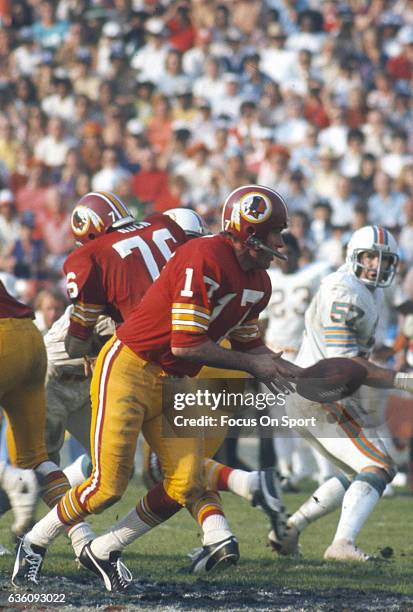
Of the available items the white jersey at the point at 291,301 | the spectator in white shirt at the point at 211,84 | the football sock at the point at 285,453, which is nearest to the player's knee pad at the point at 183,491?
the white jersey at the point at 291,301

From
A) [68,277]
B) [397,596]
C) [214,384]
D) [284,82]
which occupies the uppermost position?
[284,82]

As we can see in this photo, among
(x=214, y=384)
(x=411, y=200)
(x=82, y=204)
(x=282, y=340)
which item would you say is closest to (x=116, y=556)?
(x=214, y=384)

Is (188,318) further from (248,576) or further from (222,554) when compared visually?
(248,576)

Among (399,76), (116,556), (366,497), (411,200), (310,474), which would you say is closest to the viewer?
(116,556)

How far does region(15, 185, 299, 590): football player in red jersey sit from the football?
0.18 meters

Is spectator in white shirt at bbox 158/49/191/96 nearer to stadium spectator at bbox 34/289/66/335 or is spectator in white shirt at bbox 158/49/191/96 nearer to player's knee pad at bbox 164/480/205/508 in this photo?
stadium spectator at bbox 34/289/66/335

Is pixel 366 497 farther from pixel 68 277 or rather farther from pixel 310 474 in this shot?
pixel 310 474

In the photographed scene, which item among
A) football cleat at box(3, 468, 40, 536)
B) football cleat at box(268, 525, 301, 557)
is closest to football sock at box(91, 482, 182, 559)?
football cleat at box(3, 468, 40, 536)

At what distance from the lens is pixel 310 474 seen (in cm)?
1123

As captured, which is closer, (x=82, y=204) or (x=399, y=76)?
(x=82, y=204)

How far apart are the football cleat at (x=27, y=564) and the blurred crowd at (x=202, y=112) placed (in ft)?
21.4

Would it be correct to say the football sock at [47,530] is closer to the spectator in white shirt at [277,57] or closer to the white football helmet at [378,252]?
the white football helmet at [378,252]

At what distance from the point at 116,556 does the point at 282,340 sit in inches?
181

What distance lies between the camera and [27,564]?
598 centimetres
